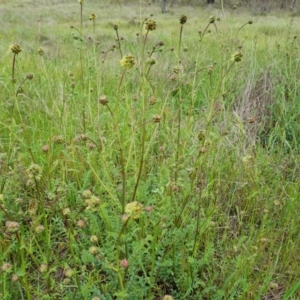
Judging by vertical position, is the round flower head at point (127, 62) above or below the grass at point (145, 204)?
above

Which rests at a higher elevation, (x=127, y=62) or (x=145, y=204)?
(x=127, y=62)

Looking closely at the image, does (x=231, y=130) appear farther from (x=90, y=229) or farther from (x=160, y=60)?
(x=160, y=60)

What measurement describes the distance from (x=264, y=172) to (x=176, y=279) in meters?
0.96

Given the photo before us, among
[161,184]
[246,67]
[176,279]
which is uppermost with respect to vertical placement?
[246,67]

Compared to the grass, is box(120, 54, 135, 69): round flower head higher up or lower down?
higher up

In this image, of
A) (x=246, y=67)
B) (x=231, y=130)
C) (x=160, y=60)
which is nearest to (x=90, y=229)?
(x=231, y=130)

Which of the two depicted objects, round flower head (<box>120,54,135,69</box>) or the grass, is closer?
round flower head (<box>120,54,135,69</box>)

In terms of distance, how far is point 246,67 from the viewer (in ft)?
11.7

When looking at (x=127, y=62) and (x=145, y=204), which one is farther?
(x=145, y=204)

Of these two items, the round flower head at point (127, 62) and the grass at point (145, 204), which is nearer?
the round flower head at point (127, 62)

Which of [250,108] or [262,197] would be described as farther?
[250,108]

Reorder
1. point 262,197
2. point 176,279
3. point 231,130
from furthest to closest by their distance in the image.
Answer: point 231,130 < point 262,197 < point 176,279

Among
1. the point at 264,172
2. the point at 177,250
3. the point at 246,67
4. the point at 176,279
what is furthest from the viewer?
the point at 246,67

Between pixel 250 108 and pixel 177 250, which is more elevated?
pixel 250 108
